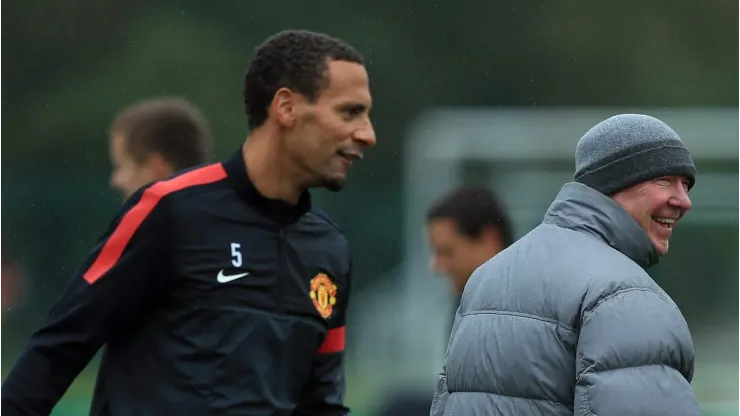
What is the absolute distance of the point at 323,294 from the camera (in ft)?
11.0

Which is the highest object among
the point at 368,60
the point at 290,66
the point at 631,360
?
the point at 368,60

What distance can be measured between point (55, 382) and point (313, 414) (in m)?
0.53

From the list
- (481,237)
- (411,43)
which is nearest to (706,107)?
(411,43)

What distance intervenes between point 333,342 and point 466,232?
120 cm

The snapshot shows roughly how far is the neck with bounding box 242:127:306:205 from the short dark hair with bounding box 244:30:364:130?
76mm

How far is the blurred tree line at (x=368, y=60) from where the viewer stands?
13.1m

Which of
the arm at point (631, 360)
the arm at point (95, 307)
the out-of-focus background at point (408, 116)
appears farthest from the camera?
the out-of-focus background at point (408, 116)

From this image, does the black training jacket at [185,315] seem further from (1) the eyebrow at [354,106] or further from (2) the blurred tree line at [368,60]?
(2) the blurred tree line at [368,60]


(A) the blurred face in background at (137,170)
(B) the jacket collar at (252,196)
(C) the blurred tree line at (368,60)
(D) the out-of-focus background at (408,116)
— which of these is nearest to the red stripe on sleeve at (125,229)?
(B) the jacket collar at (252,196)

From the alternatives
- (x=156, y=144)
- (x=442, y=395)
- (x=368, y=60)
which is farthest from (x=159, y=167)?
(x=368, y=60)

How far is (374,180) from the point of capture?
11.8 metres

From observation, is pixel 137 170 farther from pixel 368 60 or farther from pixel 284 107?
pixel 368 60

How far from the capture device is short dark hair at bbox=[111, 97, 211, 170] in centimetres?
402

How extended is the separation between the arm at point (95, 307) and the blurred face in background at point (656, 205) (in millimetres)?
896
